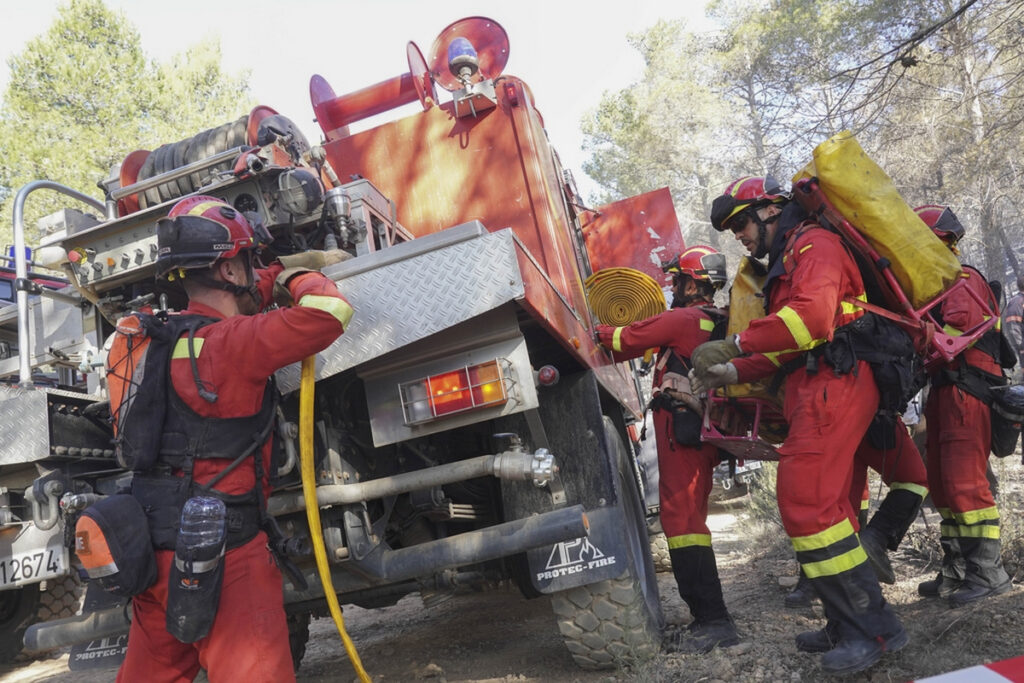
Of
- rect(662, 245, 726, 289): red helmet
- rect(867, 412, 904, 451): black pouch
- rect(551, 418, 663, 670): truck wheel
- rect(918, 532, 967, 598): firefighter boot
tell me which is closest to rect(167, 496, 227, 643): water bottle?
rect(551, 418, 663, 670): truck wheel

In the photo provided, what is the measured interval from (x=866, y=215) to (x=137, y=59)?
18933mm

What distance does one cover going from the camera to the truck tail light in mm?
2488

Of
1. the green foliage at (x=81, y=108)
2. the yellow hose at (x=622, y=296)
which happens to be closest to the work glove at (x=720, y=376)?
the yellow hose at (x=622, y=296)

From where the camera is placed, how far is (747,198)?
331cm

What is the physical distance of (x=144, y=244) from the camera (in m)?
2.90

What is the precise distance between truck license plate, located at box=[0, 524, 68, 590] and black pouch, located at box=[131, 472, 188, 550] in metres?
0.82

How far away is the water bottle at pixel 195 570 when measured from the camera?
81.4 inches

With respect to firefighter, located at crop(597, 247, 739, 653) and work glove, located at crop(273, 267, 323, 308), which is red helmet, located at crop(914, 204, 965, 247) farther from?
work glove, located at crop(273, 267, 323, 308)

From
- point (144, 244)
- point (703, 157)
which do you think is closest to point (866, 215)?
point (144, 244)

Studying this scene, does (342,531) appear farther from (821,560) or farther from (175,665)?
(821,560)

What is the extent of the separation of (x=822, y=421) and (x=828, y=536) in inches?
15.5

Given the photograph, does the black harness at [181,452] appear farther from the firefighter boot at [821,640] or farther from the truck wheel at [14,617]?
the truck wheel at [14,617]

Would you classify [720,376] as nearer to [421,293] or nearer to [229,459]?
[421,293]

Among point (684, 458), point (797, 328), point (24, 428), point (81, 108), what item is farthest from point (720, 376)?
point (81, 108)
